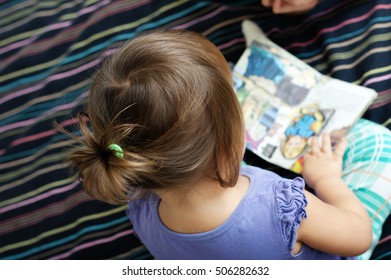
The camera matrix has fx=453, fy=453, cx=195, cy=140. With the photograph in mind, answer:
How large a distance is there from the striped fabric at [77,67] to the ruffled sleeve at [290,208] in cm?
39

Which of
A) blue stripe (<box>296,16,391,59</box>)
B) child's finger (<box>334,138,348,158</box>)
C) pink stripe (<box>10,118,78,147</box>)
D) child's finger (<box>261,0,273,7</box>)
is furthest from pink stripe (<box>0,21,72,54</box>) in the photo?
child's finger (<box>334,138,348,158</box>)

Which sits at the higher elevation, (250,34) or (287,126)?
(250,34)

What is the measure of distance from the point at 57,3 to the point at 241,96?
56 centimetres

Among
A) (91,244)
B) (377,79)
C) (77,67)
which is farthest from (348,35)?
(91,244)

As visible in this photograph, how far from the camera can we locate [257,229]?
27.4 inches

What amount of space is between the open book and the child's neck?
0.33 m

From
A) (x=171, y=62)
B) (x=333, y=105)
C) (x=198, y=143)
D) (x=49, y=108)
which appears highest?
(x=171, y=62)

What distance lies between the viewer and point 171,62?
1.97 feet

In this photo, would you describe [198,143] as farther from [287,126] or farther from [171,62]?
[287,126]

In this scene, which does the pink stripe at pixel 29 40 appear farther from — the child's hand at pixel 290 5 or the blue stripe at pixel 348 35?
the blue stripe at pixel 348 35

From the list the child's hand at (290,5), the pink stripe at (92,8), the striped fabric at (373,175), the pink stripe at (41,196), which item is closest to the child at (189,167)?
the striped fabric at (373,175)

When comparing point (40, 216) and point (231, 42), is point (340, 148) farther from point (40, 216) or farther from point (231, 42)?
point (40, 216)

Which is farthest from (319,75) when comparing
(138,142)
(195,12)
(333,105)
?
(138,142)

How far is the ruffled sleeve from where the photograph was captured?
0.69 metres
